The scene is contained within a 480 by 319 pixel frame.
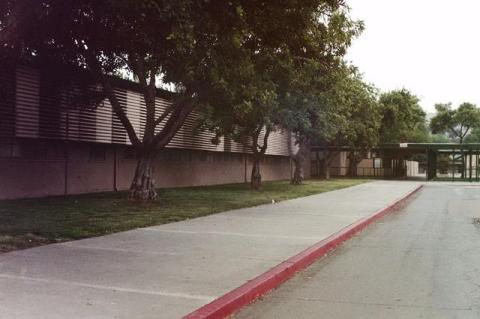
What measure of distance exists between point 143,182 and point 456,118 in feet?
241

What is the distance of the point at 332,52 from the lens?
15.9m

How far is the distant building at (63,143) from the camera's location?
1900 centimetres

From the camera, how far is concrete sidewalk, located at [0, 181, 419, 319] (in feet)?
19.6

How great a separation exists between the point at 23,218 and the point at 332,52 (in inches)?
360

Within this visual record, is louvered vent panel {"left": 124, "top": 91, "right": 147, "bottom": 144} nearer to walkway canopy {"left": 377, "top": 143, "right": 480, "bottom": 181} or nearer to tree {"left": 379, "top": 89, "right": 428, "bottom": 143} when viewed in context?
tree {"left": 379, "top": 89, "right": 428, "bottom": 143}

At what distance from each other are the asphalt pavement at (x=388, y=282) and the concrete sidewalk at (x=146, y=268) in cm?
69

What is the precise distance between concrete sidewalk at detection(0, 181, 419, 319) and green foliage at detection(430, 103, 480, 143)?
2959 inches

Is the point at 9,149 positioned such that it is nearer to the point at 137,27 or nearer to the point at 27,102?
the point at 27,102

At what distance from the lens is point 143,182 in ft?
62.4

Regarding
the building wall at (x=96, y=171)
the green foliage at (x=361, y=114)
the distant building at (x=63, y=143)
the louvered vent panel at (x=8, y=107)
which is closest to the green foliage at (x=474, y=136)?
the green foliage at (x=361, y=114)

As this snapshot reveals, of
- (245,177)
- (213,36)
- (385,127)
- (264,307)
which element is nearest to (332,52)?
(213,36)

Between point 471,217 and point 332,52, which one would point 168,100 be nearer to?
point 332,52

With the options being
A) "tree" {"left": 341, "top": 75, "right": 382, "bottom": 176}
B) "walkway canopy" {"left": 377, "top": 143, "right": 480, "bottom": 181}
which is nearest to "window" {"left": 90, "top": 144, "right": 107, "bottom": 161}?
"tree" {"left": 341, "top": 75, "right": 382, "bottom": 176}

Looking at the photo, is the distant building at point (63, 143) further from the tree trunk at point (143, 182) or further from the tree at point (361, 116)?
the tree at point (361, 116)
